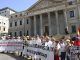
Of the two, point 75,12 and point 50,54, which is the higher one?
point 75,12

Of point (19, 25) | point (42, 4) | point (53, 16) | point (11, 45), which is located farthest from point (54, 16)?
point (11, 45)

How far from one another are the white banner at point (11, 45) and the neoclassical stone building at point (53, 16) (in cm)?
2669

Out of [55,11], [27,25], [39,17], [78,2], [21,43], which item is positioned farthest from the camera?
[27,25]

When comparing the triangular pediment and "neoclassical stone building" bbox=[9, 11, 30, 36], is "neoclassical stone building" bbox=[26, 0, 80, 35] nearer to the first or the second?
the triangular pediment

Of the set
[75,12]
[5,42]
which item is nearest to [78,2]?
[75,12]

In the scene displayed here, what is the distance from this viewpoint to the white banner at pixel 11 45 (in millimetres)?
20403

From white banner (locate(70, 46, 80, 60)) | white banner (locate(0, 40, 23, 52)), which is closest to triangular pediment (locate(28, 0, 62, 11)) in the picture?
white banner (locate(0, 40, 23, 52))

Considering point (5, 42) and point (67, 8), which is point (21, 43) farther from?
point (67, 8)

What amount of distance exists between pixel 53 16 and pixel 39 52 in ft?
126

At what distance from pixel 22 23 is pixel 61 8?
62.7 feet

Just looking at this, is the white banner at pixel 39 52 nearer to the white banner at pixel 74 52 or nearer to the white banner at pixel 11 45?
the white banner at pixel 74 52

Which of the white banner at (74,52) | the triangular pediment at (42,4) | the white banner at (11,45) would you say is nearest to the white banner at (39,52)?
the white banner at (74,52)

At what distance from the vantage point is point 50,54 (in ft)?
41.5

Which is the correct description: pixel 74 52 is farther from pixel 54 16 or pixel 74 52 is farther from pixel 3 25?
pixel 3 25
